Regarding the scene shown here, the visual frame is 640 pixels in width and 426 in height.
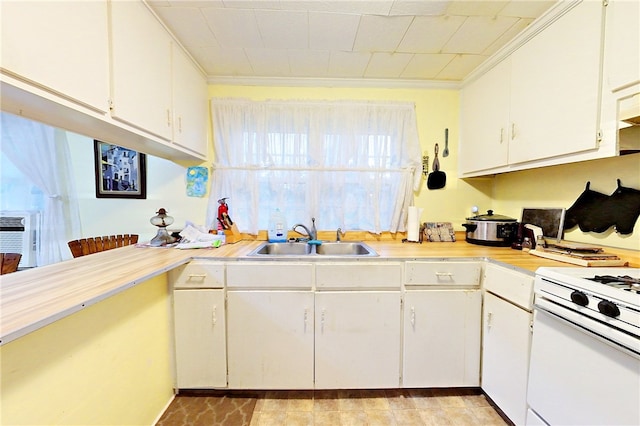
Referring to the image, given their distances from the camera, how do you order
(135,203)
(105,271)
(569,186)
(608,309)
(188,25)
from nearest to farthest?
(608,309) < (105,271) < (188,25) < (569,186) < (135,203)

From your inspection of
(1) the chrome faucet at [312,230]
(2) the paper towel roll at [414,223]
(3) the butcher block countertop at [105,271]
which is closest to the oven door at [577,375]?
(3) the butcher block countertop at [105,271]

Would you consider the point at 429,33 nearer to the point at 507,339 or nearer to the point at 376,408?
the point at 507,339

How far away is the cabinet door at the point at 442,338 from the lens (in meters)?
1.50

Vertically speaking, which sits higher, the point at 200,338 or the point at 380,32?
the point at 380,32

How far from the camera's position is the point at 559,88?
1266 millimetres

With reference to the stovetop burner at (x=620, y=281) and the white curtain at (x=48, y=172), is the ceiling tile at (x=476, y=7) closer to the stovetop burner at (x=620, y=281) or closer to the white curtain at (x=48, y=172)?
the stovetop burner at (x=620, y=281)

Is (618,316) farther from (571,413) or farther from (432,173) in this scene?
(432,173)

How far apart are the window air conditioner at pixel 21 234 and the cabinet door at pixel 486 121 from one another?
3.55m

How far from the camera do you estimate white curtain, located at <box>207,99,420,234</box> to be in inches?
79.7

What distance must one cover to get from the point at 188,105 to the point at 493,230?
7.89 ft

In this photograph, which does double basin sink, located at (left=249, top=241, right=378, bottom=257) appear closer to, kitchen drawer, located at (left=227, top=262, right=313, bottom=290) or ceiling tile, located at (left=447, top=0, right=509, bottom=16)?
kitchen drawer, located at (left=227, top=262, right=313, bottom=290)

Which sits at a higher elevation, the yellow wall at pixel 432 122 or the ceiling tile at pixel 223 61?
the ceiling tile at pixel 223 61

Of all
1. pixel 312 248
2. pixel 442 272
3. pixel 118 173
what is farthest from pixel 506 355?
pixel 118 173

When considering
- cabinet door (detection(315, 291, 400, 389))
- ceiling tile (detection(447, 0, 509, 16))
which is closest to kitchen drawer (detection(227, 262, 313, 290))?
cabinet door (detection(315, 291, 400, 389))
